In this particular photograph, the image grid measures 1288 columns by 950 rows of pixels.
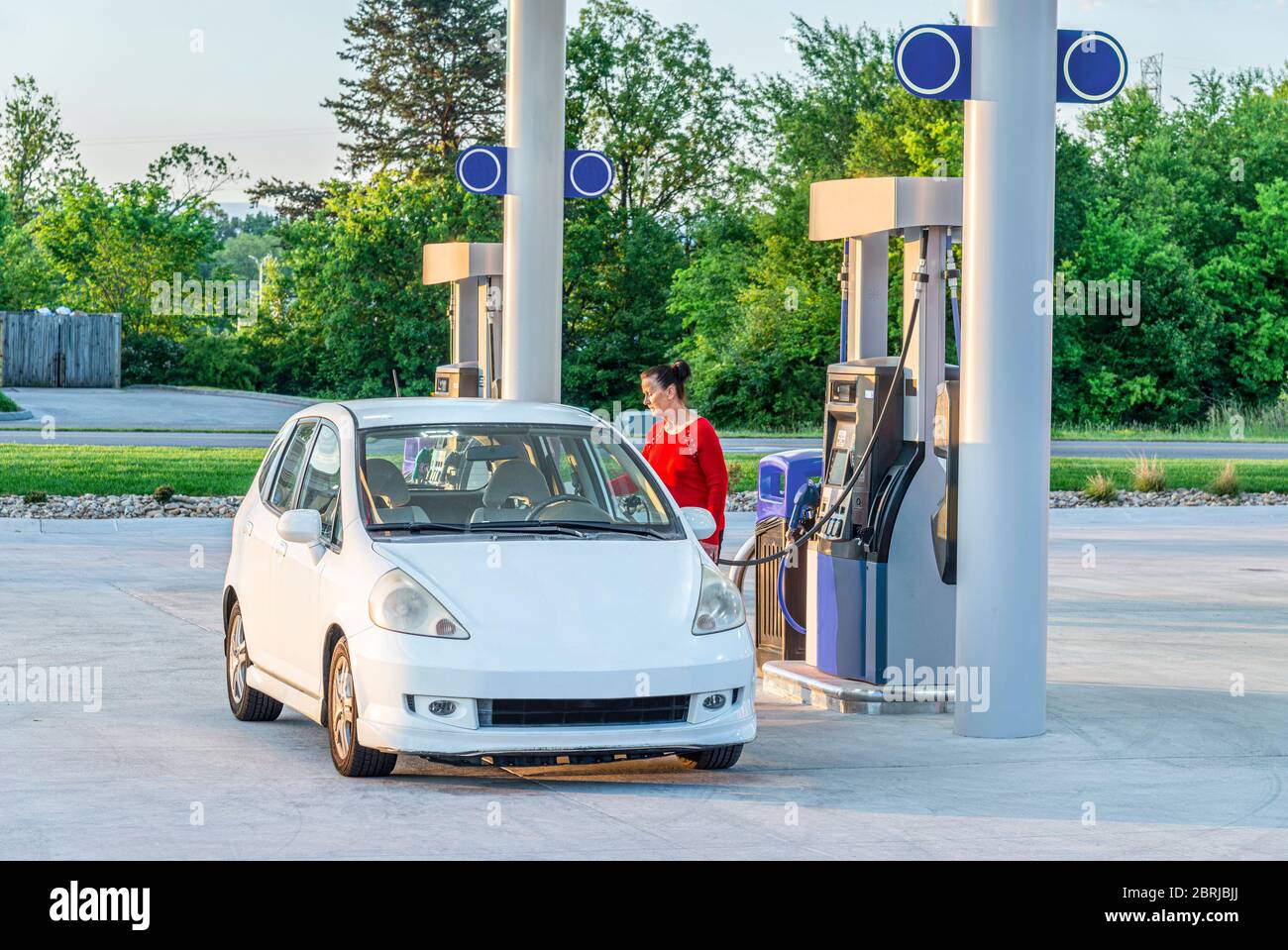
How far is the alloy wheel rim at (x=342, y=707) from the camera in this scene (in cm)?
781

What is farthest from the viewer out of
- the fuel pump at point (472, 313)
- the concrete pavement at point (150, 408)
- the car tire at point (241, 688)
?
the concrete pavement at point (150, 408)

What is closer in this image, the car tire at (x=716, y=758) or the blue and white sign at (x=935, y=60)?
the car tire at (x=716, y=758)

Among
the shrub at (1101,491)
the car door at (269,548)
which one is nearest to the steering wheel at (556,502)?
the car door at (269,548)

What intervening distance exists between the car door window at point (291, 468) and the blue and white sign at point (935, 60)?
333 centimetres

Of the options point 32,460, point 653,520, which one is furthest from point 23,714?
point 32,460

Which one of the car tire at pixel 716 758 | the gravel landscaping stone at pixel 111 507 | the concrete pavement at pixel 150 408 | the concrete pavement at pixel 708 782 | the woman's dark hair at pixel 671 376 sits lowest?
the concrete pavement at pixel 708 782

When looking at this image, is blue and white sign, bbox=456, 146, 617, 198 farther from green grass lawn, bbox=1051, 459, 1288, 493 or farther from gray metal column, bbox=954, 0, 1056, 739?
green grass lawn, bbox=1051, 459, 1288, 493

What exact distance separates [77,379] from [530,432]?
48.3m

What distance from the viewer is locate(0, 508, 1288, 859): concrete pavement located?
6.79m

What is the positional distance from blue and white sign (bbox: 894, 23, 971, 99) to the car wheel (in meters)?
3.75

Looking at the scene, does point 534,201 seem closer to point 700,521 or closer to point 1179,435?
point 700,521

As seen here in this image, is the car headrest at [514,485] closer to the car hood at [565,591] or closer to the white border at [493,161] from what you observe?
the car hood at [565,591]

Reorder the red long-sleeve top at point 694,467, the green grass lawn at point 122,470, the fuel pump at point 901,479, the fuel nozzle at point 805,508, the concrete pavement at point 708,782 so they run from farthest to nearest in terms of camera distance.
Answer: the green grass lawn at point 122,470 < the fuel nozzle at point 805,508 < the red long-sleeve top at point 694,467 < the fuel pump at point 901,479 < the concrete pavement at point 708,782

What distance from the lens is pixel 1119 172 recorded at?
58.0 metres
